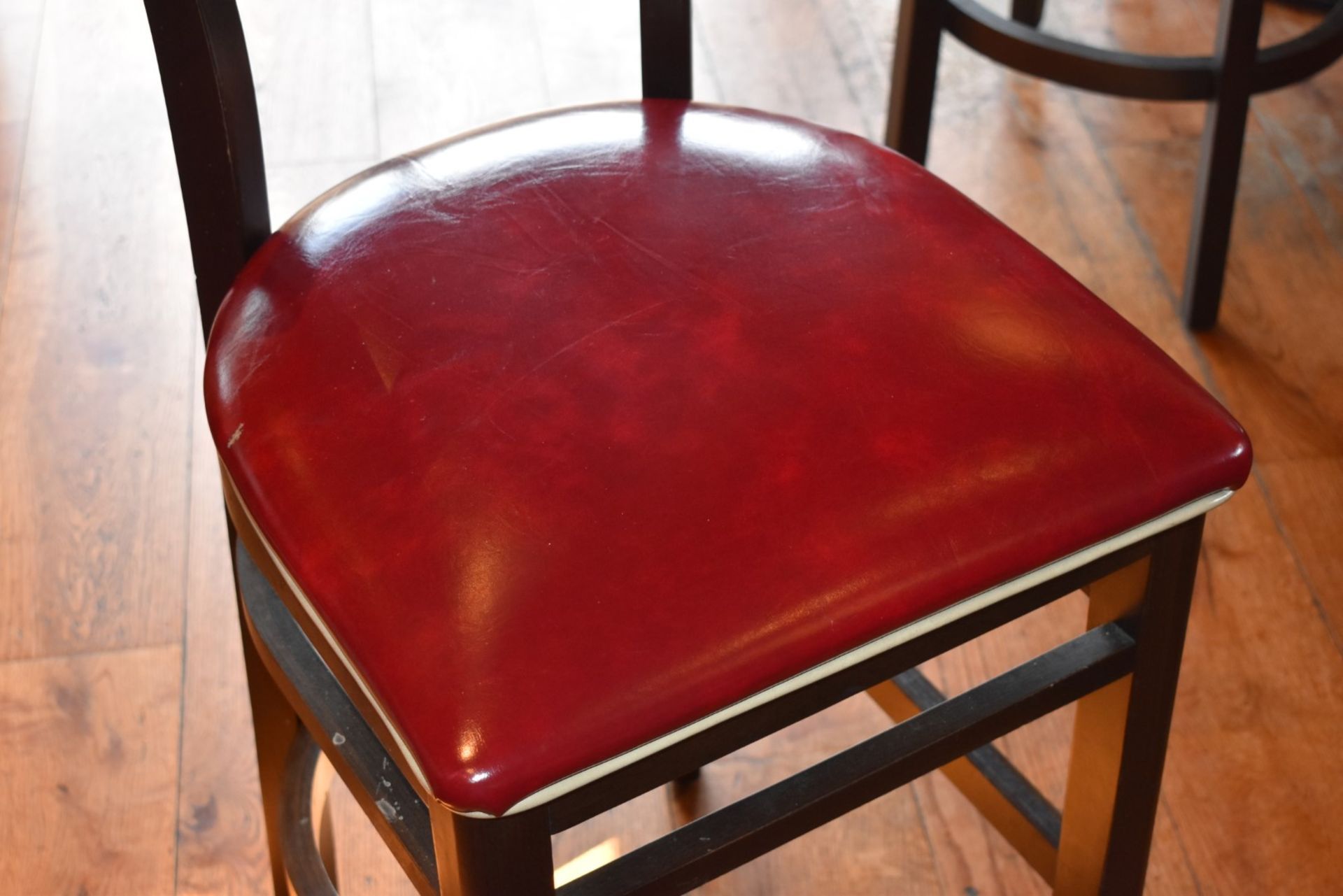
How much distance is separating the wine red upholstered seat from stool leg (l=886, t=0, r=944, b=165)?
0.73 m

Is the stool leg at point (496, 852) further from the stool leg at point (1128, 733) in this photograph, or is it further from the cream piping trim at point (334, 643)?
the stool leg at point (1128, 733)

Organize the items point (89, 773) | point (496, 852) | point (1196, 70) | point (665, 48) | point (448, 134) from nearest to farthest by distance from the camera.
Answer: point (496, 852), point (665, 48), point (89, 773), point (1196, 70), point (448, 134)

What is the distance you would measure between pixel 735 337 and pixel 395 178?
22 centimetres

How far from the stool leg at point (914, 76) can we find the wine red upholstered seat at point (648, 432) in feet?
2.39

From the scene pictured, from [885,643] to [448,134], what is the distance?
1.22 metres

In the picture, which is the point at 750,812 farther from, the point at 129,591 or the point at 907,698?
the point at 129,591

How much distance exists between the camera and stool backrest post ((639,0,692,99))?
2.68 ft

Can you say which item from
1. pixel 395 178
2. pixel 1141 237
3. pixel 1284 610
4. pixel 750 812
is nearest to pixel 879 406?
pixel 750 812

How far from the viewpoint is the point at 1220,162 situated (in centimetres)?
142

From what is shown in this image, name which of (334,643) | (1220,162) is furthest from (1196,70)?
(334,643)

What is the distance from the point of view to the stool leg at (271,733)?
0.85 metres

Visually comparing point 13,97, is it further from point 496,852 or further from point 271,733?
point 496,852

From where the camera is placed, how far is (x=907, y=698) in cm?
94

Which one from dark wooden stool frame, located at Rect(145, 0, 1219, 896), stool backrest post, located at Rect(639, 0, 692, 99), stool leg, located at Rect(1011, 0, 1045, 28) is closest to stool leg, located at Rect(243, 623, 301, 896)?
dark wooden stool frame, located at Rect(145, 0, 1219, 896)
